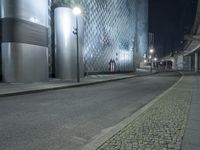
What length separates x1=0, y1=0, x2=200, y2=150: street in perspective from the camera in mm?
3946

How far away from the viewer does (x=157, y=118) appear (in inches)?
207

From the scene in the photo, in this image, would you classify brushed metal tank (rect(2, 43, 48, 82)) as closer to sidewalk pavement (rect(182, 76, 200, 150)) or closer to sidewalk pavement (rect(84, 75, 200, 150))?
sidewalk pavement (rect(84, 75, 200, 150))

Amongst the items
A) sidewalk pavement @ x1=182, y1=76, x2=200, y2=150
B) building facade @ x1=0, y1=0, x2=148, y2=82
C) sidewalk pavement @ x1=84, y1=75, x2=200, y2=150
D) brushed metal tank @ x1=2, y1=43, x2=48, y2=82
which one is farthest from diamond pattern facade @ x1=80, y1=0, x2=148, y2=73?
sidewalk pavement @ x1=182, y1=76, x2=200, y2=150

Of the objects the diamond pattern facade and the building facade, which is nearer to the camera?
the building facade

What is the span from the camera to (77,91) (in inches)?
482

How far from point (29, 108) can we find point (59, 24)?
52.8 feet

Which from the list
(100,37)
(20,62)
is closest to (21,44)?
(20,62)

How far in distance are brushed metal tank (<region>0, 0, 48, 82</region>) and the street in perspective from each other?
8 cm

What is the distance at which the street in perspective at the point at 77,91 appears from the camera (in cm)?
395

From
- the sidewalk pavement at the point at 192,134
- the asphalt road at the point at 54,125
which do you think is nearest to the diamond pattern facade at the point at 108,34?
the asphalt road at the point at 54,125

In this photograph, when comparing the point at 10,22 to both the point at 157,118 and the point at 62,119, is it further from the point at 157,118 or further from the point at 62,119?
the point at 157,118

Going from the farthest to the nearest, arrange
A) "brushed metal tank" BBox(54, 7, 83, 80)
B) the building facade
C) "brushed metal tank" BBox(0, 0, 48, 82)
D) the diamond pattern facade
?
the diamond pattern facade → the building facade → "brushed metal tank" BBox(54, 7, 83, 80) → "brushed metal tank" BBox(0, 0, 48, 82)

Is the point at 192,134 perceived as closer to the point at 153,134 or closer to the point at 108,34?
the point at 153,134

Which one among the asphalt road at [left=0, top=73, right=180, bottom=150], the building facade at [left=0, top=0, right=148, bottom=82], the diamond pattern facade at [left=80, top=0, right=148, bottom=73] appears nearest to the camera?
the asphalt road at [left=0, top=73, right=180, bottom=150]
